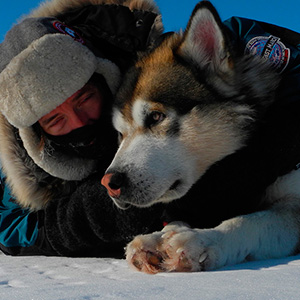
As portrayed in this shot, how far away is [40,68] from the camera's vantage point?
2.25 meters

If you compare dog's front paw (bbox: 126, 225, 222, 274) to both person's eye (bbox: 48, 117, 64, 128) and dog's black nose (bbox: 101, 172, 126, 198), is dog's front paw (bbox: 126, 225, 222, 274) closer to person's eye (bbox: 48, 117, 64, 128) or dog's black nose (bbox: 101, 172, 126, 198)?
dog's black nose (bbox: 101, 172, 126, 198)

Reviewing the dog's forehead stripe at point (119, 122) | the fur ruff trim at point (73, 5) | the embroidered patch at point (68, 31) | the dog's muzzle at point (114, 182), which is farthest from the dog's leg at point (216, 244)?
the fur ruff trim at point (73, 5)

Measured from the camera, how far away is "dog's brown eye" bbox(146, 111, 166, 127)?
2.05m

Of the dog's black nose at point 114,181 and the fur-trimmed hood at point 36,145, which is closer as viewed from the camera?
the dog's black nose at point 114,181

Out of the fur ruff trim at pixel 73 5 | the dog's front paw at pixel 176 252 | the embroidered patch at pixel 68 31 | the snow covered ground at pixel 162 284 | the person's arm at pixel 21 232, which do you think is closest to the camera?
the snow covered ground at pixel 162 284

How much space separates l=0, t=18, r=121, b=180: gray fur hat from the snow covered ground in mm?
992

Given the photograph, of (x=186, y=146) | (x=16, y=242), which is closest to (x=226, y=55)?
(x=186, y=146)

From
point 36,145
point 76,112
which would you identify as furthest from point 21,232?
point 76,112

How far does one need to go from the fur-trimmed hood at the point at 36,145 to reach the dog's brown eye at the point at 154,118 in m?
0.51

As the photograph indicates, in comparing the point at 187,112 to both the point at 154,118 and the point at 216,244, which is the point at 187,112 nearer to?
the point at 154,118

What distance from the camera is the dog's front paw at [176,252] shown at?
146 centimetres

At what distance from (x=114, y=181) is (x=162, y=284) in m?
0.70

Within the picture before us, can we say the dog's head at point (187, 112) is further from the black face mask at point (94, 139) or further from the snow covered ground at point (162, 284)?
the snow covered ground at point (162, 284)

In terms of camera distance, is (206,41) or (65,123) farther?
(65,123)
